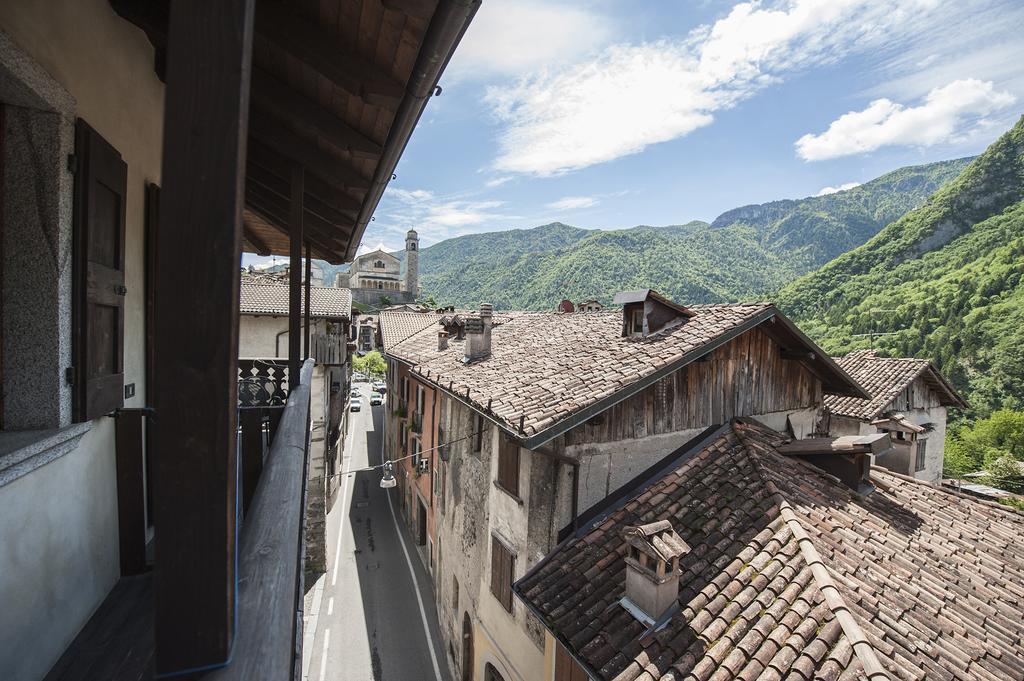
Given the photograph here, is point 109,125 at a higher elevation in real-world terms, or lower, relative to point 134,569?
higher

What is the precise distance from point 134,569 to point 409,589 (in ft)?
45.3

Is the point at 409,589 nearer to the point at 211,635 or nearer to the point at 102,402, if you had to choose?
the point at 102,402

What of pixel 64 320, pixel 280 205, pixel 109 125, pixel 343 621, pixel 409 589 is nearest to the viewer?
pixel 64 320

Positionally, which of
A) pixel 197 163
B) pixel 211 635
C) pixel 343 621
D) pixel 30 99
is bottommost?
pixel 343 621

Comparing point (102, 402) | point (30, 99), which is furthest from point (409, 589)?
point (30, 99)

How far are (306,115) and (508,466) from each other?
6409 millimetres

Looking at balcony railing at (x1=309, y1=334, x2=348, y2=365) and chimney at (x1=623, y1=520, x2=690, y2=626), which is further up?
balcony railing at (x1=309, y1=334, x2=348, y2=365)

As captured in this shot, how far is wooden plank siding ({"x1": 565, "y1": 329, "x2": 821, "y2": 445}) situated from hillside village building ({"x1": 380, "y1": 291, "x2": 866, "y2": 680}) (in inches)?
1.0

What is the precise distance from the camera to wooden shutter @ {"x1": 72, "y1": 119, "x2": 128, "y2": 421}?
2520mm

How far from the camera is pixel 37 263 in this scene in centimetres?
234

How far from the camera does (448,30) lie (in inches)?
84.4

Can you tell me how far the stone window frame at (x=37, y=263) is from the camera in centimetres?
227

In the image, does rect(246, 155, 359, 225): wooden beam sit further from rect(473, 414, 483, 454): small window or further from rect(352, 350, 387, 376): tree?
rect(352, 350, 387, 376): tree

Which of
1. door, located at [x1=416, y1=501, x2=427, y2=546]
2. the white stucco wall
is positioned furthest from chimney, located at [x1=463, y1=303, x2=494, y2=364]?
the white stucco wall
